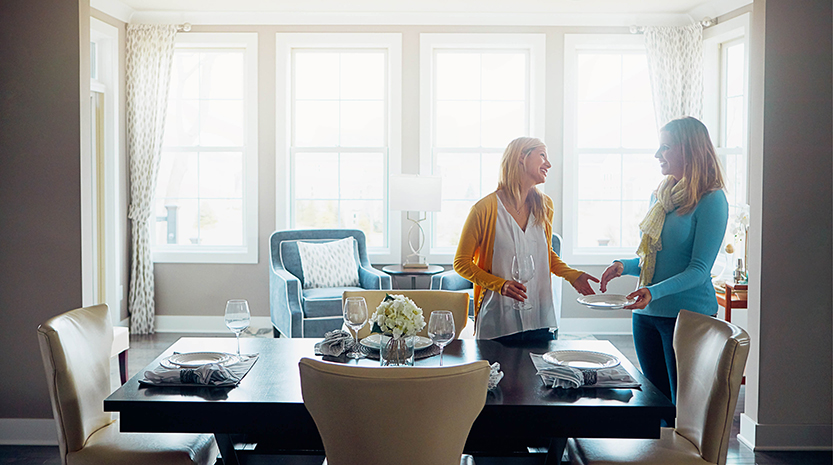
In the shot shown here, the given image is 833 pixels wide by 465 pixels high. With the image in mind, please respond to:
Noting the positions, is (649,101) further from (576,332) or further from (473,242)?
(473,242)

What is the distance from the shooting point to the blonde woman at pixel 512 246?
8.52 ft

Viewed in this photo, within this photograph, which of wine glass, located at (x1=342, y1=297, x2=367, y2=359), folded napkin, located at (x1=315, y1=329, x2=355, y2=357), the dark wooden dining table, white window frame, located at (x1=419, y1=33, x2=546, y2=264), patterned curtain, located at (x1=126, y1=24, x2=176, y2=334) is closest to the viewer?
the dark wooden dining table

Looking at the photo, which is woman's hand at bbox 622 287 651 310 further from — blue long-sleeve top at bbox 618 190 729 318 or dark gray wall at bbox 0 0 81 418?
dark gray wall at bbox 0 0 81 418

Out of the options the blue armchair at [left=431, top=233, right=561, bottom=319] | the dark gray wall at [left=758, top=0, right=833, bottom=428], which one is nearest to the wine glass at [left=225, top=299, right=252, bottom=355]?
the dark gray wall at [left=758, top=0, right=833, bottom=428]

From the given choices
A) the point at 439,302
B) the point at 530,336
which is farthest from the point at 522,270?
the point at 439,302

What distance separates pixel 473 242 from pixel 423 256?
10.5 feet

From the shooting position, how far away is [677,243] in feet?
8.46

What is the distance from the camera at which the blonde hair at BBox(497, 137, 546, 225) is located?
266cm

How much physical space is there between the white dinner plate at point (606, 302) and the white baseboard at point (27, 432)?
270cm

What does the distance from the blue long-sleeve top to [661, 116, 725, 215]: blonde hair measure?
0.11 ft

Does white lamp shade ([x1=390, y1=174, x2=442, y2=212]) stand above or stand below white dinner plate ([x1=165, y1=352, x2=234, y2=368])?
above

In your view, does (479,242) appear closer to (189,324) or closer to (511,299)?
(511,299)

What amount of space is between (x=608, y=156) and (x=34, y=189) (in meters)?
4.63

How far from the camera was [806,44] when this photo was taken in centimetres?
312
